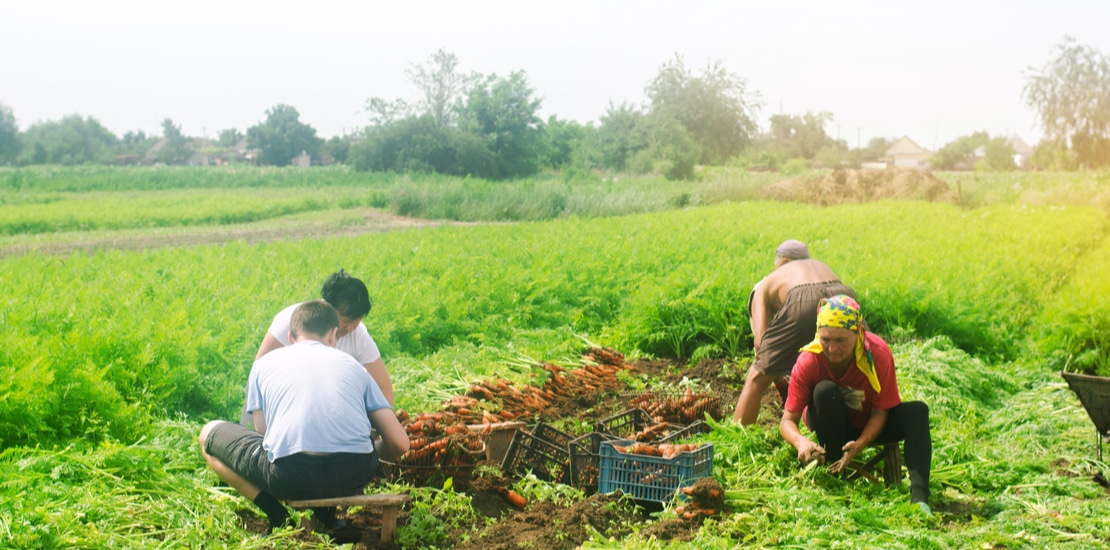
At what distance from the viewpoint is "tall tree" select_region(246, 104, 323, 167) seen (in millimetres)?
48094

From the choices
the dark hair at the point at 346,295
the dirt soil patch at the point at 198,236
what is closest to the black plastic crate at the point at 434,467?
the dark hair at the point at 346,295

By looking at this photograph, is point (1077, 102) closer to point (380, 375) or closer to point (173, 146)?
point (380, 375)

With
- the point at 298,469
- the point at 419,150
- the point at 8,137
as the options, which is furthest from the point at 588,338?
the point at 8,137

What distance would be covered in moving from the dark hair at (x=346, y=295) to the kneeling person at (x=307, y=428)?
263mm

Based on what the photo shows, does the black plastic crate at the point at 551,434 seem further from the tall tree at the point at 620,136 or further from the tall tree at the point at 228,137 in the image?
the tall tree at the point at 228,137

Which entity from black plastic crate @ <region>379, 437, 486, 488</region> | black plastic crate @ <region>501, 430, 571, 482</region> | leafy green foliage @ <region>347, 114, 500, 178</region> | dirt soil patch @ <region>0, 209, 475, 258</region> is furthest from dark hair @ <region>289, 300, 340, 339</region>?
leafy green foliage @ <region>347, 114, 500, 178</region>

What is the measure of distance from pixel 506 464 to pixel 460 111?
3853 centimetres

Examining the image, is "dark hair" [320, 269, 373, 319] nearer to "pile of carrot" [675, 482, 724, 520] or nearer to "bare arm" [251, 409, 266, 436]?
"bare arm" [251, 409, 266, 436]

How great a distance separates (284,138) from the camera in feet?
159

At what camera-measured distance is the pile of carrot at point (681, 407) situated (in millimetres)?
6207

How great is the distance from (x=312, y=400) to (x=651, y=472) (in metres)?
1.82

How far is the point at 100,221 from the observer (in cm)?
2542

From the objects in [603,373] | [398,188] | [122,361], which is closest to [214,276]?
[122,361]

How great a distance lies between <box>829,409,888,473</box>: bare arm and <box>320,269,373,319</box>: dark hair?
2729mm
